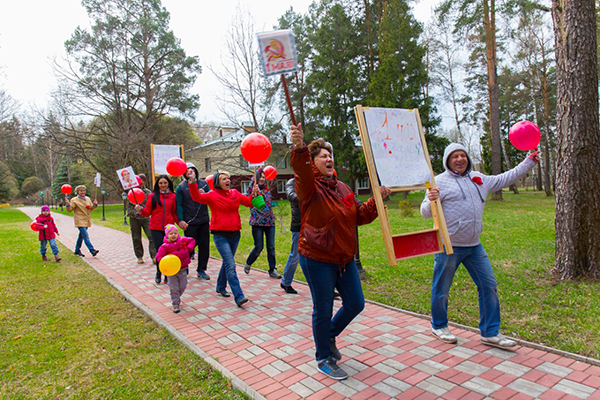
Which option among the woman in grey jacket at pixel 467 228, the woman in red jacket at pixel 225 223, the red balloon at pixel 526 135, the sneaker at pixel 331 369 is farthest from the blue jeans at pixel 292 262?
the red balloon at pixel 526 135

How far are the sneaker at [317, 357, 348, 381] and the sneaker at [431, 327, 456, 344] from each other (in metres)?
1.24

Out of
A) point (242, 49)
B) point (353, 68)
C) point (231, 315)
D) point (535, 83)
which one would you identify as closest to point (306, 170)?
point (231, 315)

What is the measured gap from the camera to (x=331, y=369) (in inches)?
127

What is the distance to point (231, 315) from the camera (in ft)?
16.4

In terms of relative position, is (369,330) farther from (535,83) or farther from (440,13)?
(535,83)

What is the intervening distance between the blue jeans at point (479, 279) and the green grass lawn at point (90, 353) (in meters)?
2.20

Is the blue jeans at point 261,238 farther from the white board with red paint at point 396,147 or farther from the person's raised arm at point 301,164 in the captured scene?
the person's raised arm at point 301,164

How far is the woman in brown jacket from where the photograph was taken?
9.93 ft

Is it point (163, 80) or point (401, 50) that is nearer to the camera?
point (401, 50)

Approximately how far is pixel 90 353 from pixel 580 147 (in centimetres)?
676

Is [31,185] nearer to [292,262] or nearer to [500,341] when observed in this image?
[292,262]

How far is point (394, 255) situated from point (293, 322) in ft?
6.03

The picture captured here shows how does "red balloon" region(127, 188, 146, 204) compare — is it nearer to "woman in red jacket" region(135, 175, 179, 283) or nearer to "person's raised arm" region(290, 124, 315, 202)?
"woman in red jacket" region(135, 175, 179, 283)

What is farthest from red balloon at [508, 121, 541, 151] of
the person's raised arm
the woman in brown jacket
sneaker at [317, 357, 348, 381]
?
sneaker at [317, 357, 348, 381]
